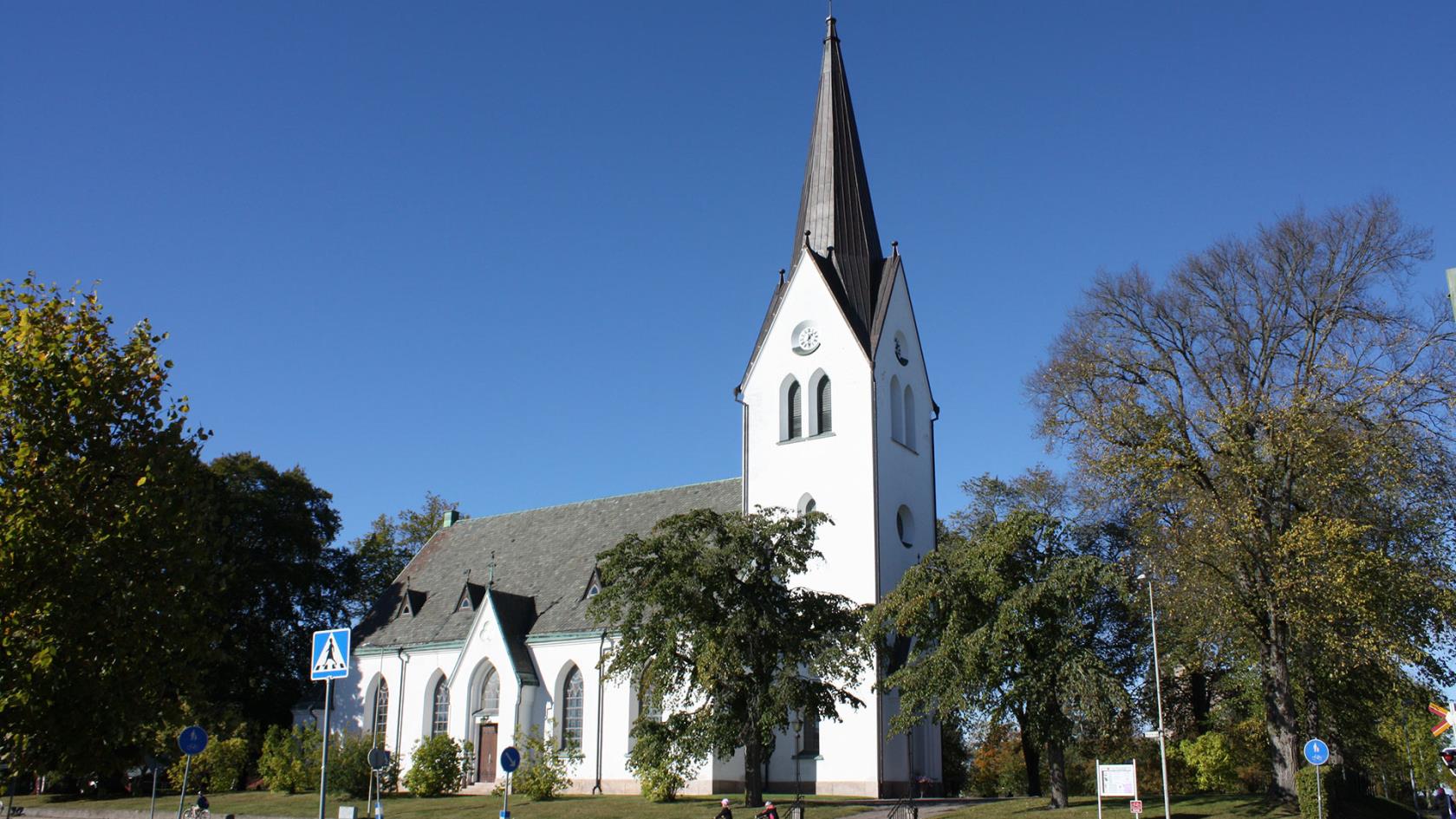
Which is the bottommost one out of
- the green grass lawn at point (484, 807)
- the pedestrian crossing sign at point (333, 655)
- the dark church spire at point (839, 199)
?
the green grass lawn at point (484, 807)

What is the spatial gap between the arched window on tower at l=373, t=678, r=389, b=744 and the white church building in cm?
7

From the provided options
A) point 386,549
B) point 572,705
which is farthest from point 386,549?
point 572,705

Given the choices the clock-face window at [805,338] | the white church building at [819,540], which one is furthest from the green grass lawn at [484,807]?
the clock-face window at [805,338]

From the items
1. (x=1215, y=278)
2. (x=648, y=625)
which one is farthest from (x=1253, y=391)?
(x=648, y=625)

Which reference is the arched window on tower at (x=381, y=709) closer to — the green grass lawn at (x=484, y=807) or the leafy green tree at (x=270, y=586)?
the green grass lawn at (x=484, y=807)

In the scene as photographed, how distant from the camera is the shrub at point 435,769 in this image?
39656 mm

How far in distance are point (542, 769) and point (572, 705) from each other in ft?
18.9

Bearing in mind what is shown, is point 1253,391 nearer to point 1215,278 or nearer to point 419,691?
point 1215,278

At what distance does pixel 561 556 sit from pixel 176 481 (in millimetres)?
30011

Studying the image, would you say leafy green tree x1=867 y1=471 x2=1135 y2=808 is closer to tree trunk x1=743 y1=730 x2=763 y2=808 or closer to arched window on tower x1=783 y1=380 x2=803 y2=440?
tree trunk x1=743 y1=730 x2=763 y2=808

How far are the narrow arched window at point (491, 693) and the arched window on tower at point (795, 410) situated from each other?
1420cm

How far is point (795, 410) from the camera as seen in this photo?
40.3m

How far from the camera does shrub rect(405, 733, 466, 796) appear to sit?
39.7 m

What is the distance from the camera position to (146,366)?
57.8 ft
